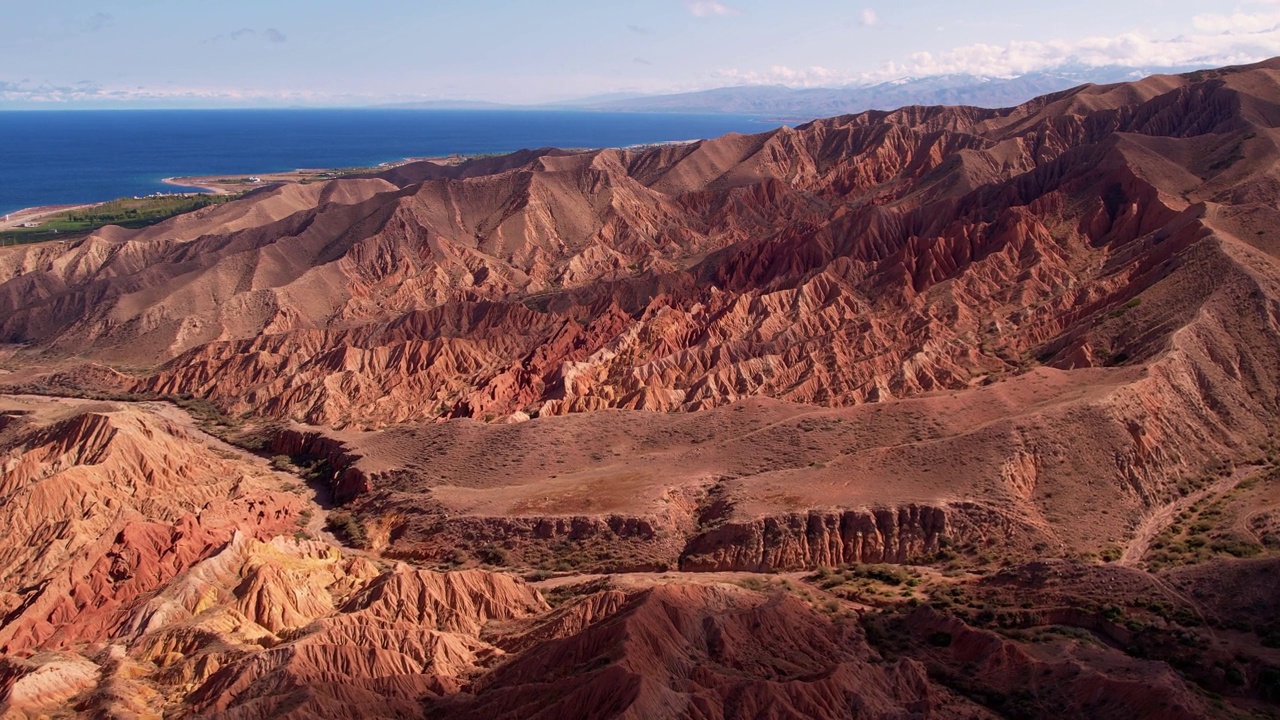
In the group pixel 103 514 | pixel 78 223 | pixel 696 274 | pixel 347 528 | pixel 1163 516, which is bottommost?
pixel 347 528

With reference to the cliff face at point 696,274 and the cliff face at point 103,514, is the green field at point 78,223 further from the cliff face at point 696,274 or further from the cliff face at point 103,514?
the cliff face at point 103,514

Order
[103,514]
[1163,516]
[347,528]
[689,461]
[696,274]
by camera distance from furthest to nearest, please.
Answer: [696,274] < [689,461] < [347,528] < [103,514] < [1163,516]

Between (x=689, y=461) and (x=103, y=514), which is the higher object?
(x=689, y=461)

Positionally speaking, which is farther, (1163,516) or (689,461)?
(689,461)

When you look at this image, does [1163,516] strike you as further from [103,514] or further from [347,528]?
[103,514]

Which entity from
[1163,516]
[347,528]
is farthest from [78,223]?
[1163,516]

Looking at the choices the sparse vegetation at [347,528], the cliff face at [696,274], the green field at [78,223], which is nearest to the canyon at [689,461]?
the sparse vegetation at [347,528]

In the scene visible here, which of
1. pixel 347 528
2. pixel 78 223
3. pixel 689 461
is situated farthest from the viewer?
pixel 78 223

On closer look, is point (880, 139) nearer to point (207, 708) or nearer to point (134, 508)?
point (134, 508)

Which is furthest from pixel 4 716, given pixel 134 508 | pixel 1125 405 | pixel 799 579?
pixel 1125 405
